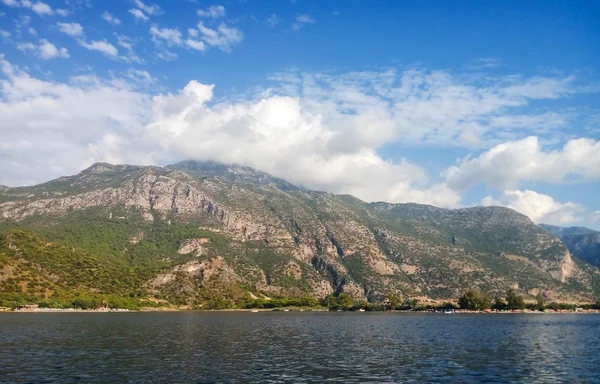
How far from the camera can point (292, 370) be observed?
50.7 metres

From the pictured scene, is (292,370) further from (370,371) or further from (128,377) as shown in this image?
(128,377)

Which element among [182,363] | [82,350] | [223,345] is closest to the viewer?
[182,363]

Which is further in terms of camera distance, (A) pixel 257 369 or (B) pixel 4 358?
(B) pixel 4 358

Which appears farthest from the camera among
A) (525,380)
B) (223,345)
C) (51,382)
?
(223,345)

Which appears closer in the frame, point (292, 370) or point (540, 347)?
point (292, 370)

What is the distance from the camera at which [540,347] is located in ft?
252

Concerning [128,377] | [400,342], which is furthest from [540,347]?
[128,377]

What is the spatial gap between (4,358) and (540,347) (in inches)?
2979

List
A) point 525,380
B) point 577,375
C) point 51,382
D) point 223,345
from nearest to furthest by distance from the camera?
point 51,382 < point 525,380 < point 577,375 < point 223,345

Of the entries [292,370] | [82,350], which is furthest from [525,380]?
[82,350]

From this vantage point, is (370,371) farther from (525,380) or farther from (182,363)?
(182,363)

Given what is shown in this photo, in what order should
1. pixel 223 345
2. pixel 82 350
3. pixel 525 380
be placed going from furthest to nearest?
pixel 223 345, pixel 82 350, pixel 525 380

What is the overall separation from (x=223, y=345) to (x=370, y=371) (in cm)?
3178

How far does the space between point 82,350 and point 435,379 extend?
47.4 m
